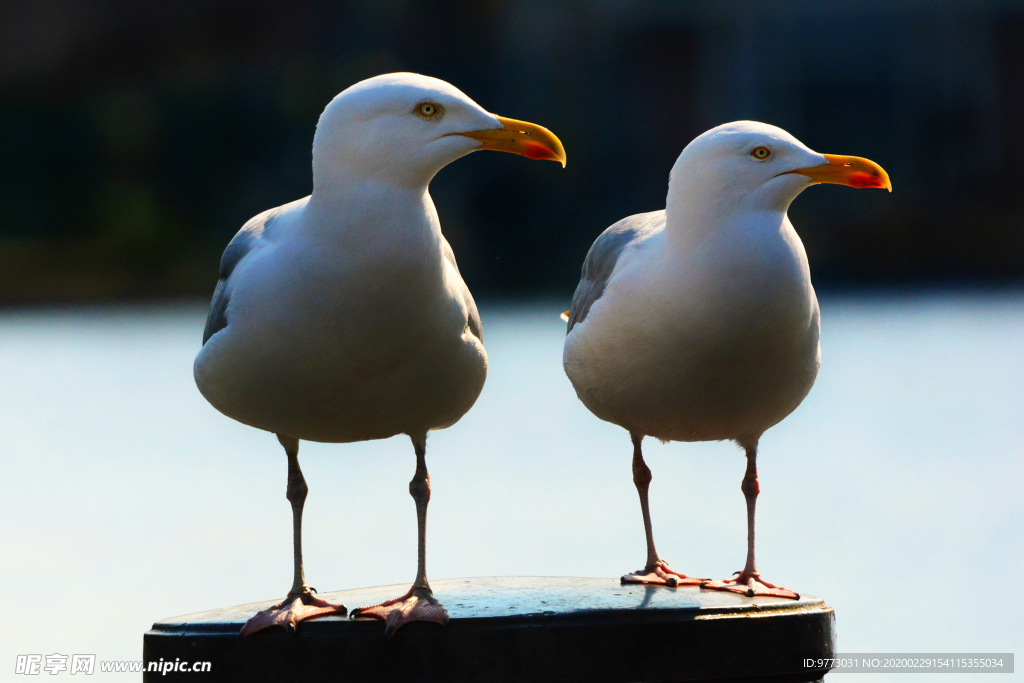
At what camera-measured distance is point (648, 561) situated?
3.79 metres

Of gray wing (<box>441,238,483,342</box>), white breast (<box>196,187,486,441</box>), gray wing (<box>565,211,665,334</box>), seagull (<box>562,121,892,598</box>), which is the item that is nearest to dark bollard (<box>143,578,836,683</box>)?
seagull (<box>562,121,892,598</box>)

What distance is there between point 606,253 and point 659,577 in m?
0.97

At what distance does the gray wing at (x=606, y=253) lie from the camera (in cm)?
383

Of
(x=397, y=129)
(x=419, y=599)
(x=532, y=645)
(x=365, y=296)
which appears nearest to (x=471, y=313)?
(x=365, y=296)

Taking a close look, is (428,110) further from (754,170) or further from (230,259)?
A: (754,170)

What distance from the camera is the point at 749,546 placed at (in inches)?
146

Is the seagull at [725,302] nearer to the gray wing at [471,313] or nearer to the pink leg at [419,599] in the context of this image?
the gray wing at [471,313]

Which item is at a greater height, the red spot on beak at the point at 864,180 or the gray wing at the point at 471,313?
the red spot on beak at the point at 864,180

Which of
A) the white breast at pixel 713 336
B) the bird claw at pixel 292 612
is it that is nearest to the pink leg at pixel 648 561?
the white breast at pixel 713 336

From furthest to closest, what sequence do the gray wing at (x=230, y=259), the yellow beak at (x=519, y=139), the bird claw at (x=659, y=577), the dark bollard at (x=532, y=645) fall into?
the bird claw at (x=659, y=577) < the gray wing at (x=230, y=259) < the yellow beak at (x=519, y=139) < the dark bollard at (x=532, y=645)

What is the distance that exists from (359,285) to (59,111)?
1426cm

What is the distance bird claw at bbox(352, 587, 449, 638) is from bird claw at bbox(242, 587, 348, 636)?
0.25 ft

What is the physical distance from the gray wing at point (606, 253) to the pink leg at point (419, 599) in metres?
→ 0.82

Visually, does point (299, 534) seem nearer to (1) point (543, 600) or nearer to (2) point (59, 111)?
(1) point (543, 600)
